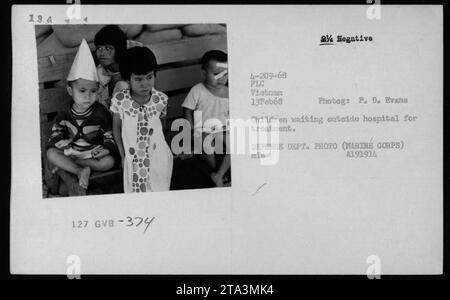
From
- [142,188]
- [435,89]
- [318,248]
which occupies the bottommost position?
[318,248]

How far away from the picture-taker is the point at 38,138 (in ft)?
4.32

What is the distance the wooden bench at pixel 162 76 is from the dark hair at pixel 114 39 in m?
0.07

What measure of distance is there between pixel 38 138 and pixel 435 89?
3.35 ft

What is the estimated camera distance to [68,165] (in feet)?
4.30

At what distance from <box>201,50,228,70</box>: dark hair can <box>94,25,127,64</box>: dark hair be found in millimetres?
203

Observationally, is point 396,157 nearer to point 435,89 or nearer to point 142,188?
point 435,89

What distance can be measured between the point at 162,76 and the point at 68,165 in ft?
1.07

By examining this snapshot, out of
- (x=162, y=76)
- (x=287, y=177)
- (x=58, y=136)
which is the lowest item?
(x=287, y=177)

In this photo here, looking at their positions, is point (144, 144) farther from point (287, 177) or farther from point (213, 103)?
point (287, 177)

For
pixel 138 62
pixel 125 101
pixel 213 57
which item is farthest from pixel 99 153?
pixel 213 57

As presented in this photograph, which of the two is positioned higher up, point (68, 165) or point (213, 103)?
point (213, 103)

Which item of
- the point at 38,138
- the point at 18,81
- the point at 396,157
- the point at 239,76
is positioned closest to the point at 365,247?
the point at 396,157

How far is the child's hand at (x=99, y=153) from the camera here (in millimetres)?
1314

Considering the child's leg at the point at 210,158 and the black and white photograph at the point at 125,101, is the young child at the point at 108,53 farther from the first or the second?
the child's leg at the point at 210,158
